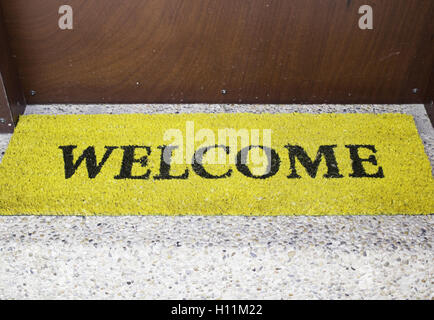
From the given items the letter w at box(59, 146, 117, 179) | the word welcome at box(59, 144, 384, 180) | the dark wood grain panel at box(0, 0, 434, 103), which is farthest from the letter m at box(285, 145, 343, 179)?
the letter w at box(59, 146, 117, 179)

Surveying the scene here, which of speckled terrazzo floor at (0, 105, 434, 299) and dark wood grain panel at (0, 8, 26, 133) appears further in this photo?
dark wood grain panel at (0, 8, 26, 133)

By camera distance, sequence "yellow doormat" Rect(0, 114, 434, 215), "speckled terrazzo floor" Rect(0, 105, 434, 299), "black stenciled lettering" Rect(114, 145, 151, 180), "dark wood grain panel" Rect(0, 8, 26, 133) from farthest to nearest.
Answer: "dark wood grain panel" Rect(0, 8, 26, 133), "black stenciled lettering" Rect(114, 145, 151, 180), "yellow doormat" Rect(0, 114, 434, 215), "speckled terrazzo floor" Rect(0, 105, 434, 299)

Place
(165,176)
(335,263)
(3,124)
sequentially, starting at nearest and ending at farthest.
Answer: (335,263) < (165,176) < (3,124)

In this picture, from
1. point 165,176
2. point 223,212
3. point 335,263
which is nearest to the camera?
point 335,263

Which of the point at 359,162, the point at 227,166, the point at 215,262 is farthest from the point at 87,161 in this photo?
the point at 359,162

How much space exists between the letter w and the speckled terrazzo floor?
0.27 meters

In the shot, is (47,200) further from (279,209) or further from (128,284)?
(279,209)

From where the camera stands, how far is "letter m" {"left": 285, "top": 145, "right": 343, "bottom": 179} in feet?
6.06

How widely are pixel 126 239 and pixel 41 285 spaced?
0.31m

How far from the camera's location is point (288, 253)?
1550mm

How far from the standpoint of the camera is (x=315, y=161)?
75.0 inches

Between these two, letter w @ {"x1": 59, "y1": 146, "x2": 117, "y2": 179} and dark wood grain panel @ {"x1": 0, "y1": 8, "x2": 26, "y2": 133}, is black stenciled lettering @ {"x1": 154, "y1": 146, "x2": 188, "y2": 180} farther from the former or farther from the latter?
dark wood grain panel @ {"x1": 0, "y1": 8, "x2": 26, "y2": 133}

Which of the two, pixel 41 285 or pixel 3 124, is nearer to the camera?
pixel 41 285
